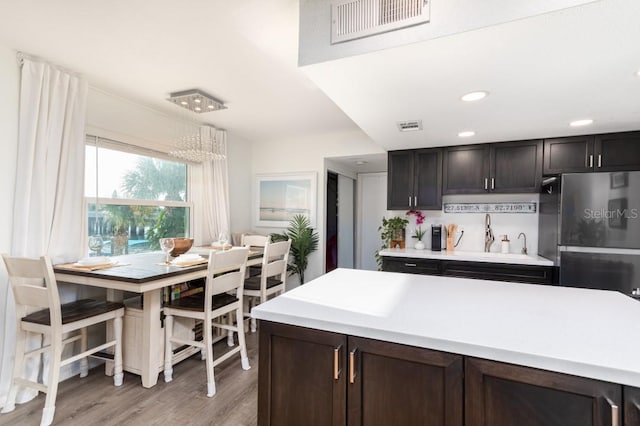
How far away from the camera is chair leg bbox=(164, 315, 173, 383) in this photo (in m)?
2.34

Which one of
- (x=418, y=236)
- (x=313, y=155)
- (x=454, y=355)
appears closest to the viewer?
(x=454, y=355)

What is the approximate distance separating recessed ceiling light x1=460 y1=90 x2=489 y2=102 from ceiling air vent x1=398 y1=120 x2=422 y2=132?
0.55 meters

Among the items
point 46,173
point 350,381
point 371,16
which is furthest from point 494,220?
point 46,173

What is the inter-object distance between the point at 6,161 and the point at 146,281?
4.34 feet

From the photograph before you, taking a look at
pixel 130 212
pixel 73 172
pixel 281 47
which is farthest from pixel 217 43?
pixel 130 212

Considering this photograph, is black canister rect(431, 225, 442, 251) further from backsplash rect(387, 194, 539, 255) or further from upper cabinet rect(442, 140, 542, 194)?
upper cabinet rect(442, 140, 542, 194)

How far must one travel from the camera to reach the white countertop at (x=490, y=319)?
0.85 meters

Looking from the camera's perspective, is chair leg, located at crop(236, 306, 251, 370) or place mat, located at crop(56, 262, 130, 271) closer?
place mat, located at crop(56, 262, 130, 271)

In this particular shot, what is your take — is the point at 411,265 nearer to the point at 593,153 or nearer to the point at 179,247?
the point at 593,153

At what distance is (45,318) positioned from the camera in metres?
2.00

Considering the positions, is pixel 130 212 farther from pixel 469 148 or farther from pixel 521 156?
pixel 521 156

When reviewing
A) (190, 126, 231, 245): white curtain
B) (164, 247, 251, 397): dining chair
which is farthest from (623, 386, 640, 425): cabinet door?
(190, 126, 231, 245): white curtain

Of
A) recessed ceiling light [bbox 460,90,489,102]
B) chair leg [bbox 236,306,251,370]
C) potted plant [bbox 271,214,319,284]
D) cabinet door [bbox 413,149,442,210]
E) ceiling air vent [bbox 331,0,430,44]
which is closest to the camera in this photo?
ceiling air vent [bbox 331,0,430,44]

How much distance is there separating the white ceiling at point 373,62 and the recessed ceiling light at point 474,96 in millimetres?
53
